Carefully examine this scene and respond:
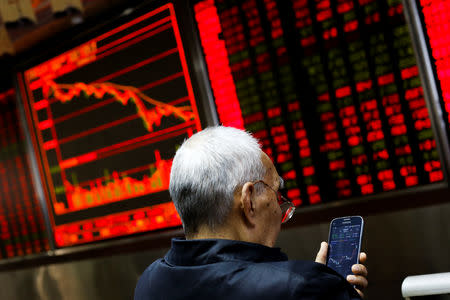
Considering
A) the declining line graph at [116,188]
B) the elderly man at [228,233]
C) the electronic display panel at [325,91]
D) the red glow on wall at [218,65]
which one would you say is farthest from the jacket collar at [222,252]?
the declining line graph at [116,188]

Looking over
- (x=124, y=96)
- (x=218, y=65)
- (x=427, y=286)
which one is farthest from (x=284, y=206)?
(x=124, y=96)

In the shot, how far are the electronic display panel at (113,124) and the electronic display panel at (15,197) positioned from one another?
6.0 inches

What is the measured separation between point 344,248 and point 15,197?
2594 mm

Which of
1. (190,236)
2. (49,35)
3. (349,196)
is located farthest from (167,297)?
(49,35)

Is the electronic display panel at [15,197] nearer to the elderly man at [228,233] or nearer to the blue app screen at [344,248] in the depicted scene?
the blue app screen at [344,248]

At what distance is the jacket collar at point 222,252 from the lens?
0.98 metres

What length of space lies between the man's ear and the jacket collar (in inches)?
2.9

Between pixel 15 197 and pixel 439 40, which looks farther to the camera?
pixel 15 197

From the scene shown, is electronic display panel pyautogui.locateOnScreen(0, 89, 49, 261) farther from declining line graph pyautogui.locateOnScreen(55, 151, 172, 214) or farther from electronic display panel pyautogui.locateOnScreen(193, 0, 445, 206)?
electronic display panel pyautogui.locateOnScreen(193, 0, 445, 206)

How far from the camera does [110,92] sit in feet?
9.18

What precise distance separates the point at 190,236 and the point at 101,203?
193 centimetres

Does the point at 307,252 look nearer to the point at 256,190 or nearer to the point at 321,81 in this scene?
the point at 321,81

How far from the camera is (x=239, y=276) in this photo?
0.93 m

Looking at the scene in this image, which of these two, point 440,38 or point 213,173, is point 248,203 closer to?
point 213,173
